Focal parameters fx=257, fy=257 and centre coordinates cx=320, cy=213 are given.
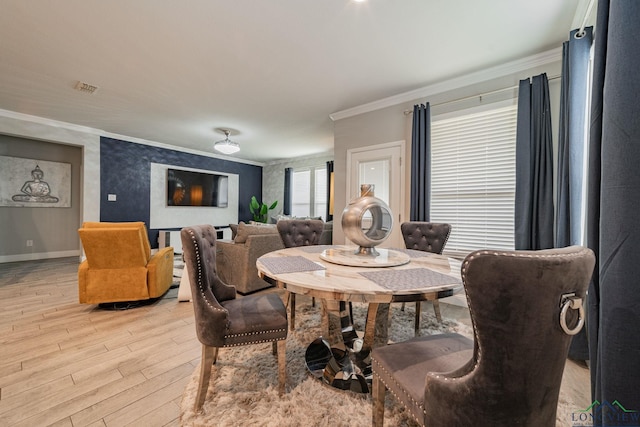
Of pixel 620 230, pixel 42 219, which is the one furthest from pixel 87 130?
pixel 620 230

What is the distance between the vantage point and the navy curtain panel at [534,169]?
2387 mm

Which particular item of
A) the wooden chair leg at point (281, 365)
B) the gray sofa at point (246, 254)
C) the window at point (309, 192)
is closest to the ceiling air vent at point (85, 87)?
the gray sofa at point (246, 254)

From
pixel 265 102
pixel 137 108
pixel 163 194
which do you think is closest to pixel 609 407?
pixel 265 102

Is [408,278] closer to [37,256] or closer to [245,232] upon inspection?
[245,232]

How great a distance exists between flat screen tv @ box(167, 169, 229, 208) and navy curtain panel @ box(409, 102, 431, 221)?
540 cm

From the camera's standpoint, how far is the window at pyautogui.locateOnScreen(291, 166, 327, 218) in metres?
6.72

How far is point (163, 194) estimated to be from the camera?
6039 mm

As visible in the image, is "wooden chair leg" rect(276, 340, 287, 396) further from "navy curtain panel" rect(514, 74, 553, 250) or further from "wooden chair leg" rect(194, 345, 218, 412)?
"navy curtain panel" rect(514, 74, 553, 250)

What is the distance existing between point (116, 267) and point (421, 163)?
3.61 m

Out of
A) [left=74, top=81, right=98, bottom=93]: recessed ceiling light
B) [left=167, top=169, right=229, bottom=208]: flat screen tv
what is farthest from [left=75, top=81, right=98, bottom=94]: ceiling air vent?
[left=167, top=169, right=229, bottom=208]: flat screen tv

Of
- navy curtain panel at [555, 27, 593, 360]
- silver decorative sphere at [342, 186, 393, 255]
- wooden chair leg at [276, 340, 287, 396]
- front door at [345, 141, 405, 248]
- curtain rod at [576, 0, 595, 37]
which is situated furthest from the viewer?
front door at [345, 141, 405, 248]

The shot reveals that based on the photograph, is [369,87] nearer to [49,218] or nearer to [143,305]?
[143,305]

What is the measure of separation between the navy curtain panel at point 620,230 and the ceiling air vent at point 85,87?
181 inches

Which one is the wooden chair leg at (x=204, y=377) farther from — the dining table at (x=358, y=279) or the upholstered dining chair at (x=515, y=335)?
the upholstered dining chair at (x=515, y=335)
